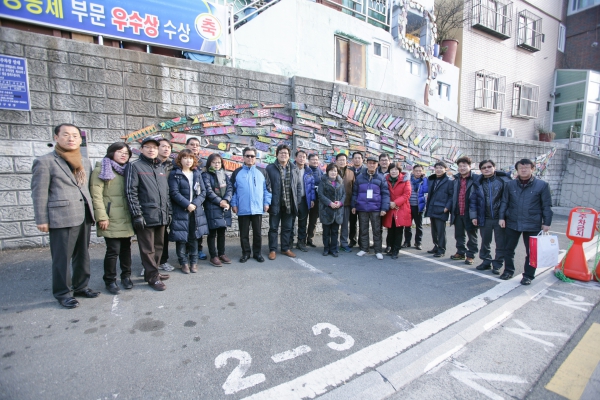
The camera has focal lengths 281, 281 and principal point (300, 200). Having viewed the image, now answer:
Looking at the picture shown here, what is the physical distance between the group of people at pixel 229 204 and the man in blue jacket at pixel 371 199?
0.8 inches

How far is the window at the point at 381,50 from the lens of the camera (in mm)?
10586

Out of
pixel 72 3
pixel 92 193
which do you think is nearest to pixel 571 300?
pixel 92 193

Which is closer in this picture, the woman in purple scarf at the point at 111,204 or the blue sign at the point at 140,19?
the woman in purple scarf at the point at 111,204

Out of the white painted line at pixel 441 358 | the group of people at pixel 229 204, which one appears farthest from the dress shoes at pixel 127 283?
the white painted line at pixel 441 358

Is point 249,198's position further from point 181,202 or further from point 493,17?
point 493,17

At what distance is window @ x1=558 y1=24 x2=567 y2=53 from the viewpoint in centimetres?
1769

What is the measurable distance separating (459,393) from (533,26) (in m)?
21.8

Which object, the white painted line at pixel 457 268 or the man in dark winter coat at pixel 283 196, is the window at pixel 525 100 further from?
the man in dark winter coat at pixel 283 196

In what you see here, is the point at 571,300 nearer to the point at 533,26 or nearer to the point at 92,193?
the point at 92,193

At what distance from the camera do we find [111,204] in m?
3.46

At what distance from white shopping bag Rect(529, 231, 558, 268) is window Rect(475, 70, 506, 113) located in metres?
12.6

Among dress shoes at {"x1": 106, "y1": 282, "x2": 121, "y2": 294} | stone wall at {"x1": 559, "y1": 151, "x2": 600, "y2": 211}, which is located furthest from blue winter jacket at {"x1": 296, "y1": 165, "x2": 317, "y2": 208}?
stone wall at {"x1": 559, "y1": 151, "x2": 600, "y2": 211}

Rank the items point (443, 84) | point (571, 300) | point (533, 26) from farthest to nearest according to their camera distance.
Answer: point (533, 26), point (443, 84), point (571, 300)

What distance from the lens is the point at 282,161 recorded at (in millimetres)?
→ 5113
